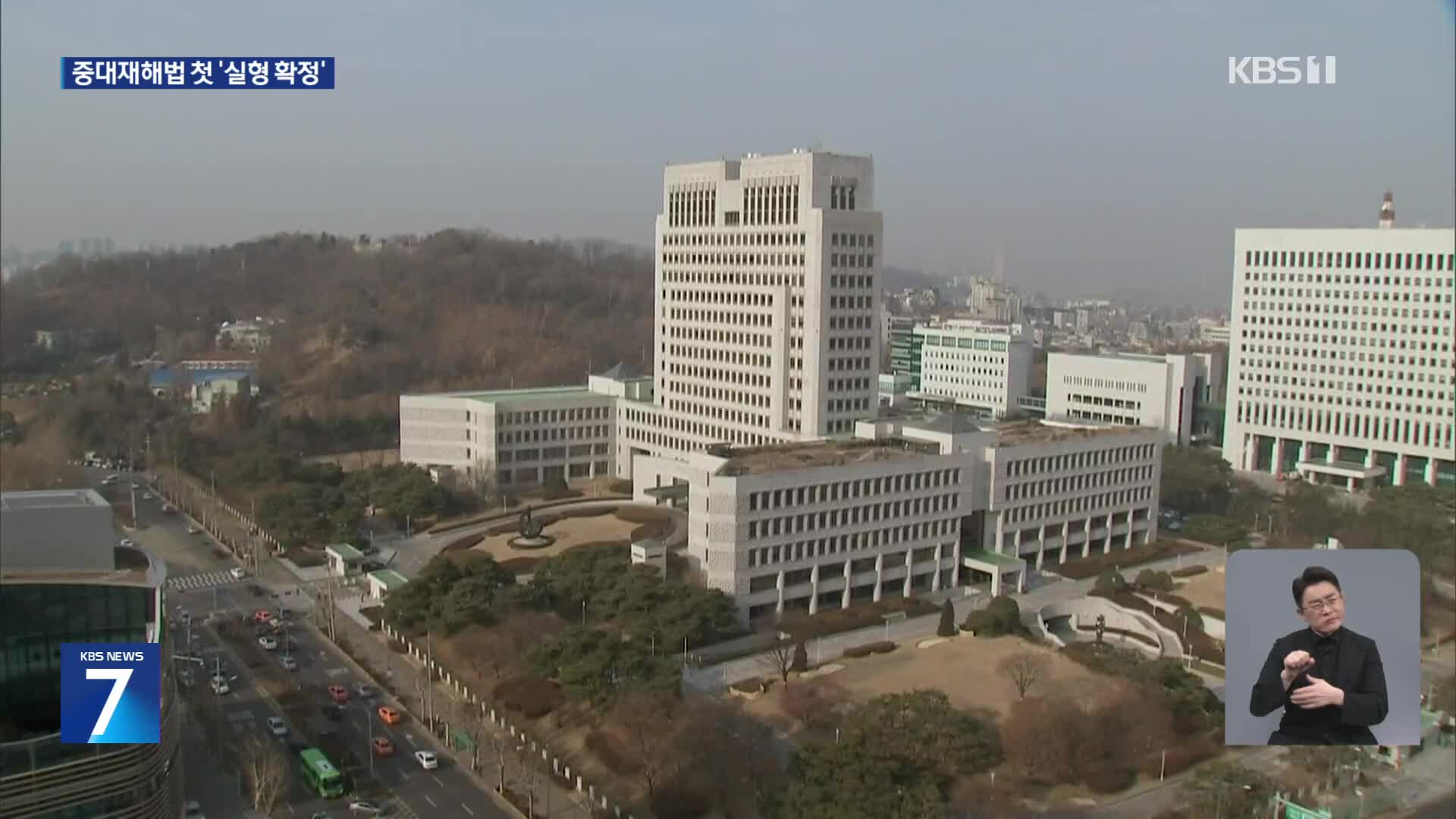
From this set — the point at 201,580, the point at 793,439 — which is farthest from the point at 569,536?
the point at 201,580

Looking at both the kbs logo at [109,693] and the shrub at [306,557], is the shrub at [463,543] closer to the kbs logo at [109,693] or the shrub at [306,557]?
the shrub at [306,557]

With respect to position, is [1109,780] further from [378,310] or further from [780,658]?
[378,310]

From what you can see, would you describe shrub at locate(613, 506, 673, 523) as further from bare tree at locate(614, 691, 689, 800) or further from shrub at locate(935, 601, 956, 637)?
bare tree at locate(614, 691, 689, 800)

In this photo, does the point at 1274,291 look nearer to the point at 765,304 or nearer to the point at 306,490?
the point at 765,304

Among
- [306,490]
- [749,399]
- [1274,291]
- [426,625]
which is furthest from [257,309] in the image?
[1274,291]

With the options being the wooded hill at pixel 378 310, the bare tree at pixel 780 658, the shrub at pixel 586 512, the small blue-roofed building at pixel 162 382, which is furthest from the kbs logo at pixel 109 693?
the small blue-roofed building at pixel 162 382

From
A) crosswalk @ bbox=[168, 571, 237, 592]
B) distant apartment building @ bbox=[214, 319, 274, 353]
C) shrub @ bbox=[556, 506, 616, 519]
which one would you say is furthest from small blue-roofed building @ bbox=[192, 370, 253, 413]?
crosswalk @ bbox=[168, 571, 237, 592]

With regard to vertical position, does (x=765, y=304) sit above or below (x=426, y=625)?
above
